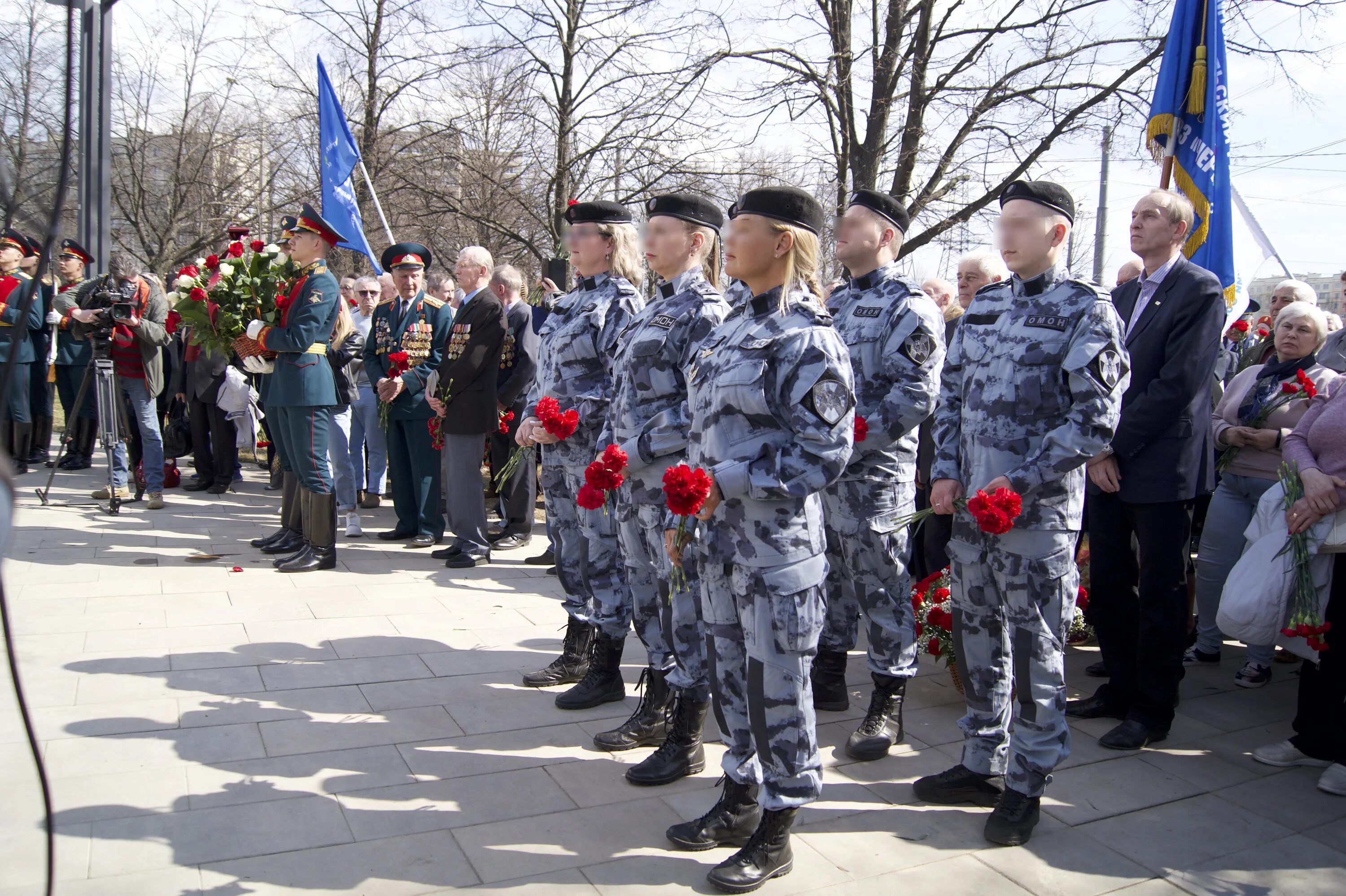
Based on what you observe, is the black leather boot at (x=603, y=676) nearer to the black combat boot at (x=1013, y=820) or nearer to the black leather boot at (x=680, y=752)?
the black leather boot at (x=680, y=752)

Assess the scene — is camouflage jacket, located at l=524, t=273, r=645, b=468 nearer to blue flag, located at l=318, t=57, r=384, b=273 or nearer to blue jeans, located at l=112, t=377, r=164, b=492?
blue flag, located at l=318, t=57, r=384, b=273

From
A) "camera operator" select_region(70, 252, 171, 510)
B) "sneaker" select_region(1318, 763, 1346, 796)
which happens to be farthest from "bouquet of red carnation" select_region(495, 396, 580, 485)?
"camera operator" select_region(70, 252, 171, 510)

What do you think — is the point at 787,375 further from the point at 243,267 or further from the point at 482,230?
the point at 482,230

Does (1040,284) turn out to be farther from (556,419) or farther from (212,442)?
(212,442)

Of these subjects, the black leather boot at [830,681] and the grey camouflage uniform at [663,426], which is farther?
the black leather boot at [830,681]

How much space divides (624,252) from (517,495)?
3.52 m

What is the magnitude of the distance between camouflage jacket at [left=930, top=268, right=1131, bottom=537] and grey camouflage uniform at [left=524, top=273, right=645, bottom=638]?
1.59 metres

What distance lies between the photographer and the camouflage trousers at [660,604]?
12.2ft

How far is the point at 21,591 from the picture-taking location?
5.84 meters

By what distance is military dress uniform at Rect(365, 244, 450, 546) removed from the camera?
24.6 ft

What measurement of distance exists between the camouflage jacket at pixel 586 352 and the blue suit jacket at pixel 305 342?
Answer: 2.49 m

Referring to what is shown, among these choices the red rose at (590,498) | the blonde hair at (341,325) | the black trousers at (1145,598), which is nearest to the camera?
the red rose at (590,498)

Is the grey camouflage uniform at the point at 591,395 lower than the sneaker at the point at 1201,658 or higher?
higher

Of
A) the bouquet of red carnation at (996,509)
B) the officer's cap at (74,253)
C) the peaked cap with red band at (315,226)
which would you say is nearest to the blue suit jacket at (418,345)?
the peaked cap with red band at (315,226)
